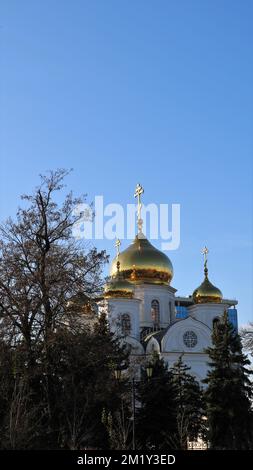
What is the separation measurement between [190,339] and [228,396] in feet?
53.1

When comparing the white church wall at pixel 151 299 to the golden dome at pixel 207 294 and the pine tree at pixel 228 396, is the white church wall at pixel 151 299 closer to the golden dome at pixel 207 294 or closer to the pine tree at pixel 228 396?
the golden dome at pixel 207 294

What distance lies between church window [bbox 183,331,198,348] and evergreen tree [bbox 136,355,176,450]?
13681 millimetres

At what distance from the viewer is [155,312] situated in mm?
48469

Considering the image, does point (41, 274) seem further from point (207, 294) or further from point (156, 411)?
point (207, 294)

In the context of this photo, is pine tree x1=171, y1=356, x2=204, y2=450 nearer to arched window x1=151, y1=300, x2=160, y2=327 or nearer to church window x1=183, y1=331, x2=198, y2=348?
church window x1=183, y1=331, x2=198, y2=348

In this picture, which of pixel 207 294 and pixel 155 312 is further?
pixel 155 312

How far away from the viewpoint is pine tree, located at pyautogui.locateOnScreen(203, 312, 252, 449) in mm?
26672

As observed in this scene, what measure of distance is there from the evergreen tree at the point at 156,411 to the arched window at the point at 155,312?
1821 cm

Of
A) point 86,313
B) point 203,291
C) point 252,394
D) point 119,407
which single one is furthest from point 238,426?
point 203,291

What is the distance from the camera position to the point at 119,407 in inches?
1035

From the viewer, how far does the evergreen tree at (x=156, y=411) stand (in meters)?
26.9

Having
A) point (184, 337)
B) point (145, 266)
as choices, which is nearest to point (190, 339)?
point (184, 337)

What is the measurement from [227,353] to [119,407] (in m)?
5.49

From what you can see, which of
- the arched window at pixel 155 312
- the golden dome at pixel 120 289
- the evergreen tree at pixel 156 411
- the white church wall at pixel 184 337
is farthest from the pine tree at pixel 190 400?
the arched window at pixel 155 312
